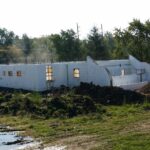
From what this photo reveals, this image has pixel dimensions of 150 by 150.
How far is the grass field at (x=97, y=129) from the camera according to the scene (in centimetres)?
1750

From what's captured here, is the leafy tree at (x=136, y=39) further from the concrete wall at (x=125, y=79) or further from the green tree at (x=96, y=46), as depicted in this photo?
the concrete wall at (x=125, y=79)

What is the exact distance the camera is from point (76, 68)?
37.7 m

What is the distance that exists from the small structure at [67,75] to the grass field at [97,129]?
29.1ft

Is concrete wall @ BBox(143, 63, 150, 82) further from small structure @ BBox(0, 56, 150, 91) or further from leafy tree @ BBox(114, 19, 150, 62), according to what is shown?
leafy tree @ BBox(114, 19, 150, 62)

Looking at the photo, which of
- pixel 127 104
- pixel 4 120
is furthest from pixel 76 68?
pixel 4 120

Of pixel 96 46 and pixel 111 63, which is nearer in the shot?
pixel 111 63

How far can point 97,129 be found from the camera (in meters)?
20.6

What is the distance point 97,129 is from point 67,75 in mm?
17746

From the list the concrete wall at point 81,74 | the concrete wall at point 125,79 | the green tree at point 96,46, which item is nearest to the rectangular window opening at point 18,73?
the concrete wall at point 81,74

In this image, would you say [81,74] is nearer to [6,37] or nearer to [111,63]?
[111,63]

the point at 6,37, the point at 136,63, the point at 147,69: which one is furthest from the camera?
the point at 6,37

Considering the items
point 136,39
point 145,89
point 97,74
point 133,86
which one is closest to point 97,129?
point 145,89

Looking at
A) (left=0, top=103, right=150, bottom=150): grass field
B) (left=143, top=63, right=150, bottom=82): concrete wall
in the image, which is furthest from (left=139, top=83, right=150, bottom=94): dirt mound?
(left=0, top=103, right=150, bottom=150): grass field

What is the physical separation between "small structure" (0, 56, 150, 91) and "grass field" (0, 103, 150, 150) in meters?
8.86
